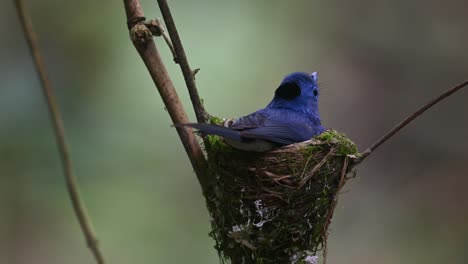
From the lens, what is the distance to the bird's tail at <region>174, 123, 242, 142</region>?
7.80 feet

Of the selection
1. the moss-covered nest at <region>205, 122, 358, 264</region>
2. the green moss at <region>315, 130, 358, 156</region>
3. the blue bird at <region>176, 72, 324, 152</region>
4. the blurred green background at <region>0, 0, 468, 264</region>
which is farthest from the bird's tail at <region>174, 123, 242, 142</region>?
the blurred green background at <region>0, 0, 468, 264</region>

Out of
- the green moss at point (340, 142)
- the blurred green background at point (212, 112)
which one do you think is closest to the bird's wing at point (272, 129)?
the green moss at point (340, 142)

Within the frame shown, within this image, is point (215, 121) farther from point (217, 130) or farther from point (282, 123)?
point (217, 130)

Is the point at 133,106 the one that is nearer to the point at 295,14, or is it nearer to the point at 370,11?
the point at 295,14

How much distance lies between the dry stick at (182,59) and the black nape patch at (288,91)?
1347mm

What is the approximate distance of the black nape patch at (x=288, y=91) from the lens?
12.3 ft

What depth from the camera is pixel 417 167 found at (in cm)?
568

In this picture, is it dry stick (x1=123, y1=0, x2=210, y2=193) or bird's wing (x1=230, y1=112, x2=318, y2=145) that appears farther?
bird's wing (x1=230, y1=112, x2=318, y2=145)

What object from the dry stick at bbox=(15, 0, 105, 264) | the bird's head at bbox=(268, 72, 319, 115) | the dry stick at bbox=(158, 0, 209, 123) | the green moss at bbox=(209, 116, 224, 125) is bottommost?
the dry stick at bbox=(15, 0, 105, 264)

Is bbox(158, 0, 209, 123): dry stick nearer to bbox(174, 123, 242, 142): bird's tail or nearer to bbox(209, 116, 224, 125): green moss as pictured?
bbox(174, 123, 242, 142): bird's tail

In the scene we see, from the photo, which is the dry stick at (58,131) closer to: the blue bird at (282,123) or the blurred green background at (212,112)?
the blue bird at (282,123)

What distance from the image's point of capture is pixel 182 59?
7.78 ft

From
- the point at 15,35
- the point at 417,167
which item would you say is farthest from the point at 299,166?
the point at 417,167

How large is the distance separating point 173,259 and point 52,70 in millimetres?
1403
